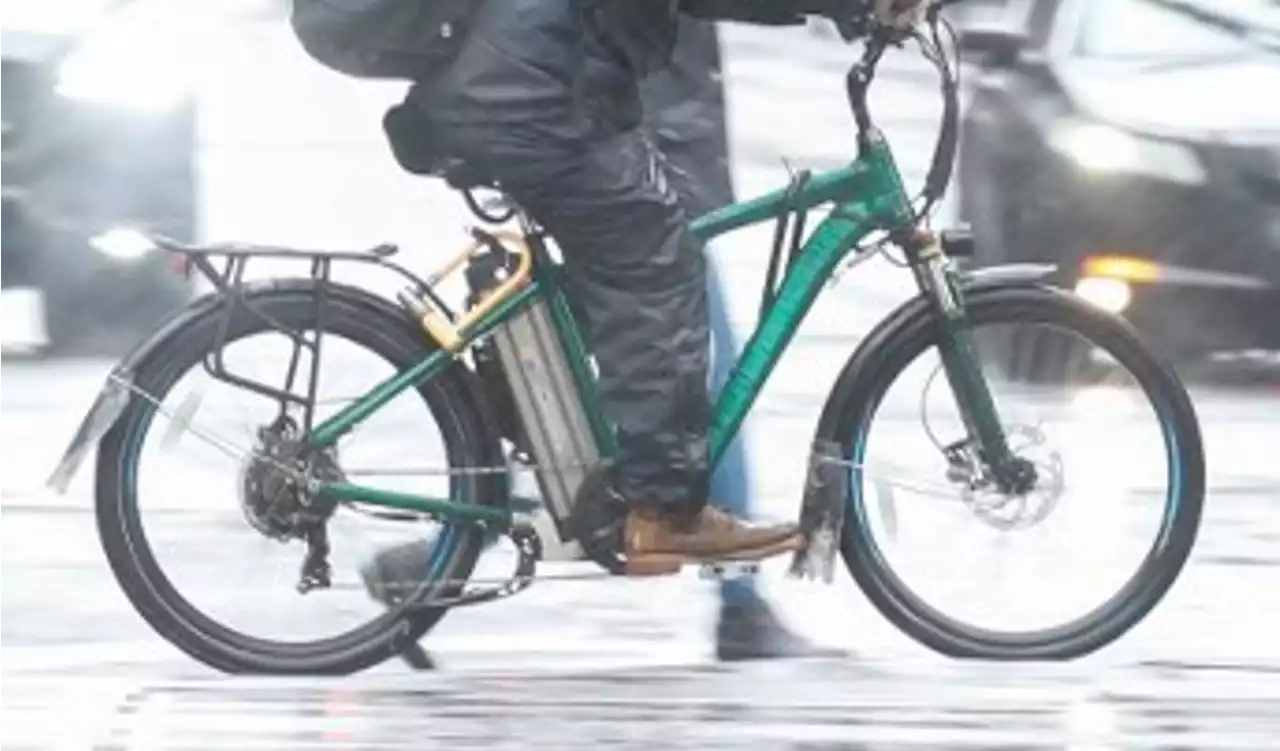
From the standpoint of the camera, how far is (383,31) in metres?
5.70

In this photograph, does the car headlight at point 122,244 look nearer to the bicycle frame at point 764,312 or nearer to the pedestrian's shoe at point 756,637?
the pedestrian's shoe at point 756,637

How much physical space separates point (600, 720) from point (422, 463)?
58 centimetres

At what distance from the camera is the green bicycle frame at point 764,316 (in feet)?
19.7

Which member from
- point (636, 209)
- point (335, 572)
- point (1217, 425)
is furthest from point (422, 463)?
point (1217, 425)

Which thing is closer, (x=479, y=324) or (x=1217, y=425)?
(x=479, y=324)

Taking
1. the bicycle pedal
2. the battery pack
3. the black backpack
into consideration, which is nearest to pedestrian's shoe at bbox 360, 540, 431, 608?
the battery pack

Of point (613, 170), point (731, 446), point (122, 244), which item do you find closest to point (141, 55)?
point (122, 244)

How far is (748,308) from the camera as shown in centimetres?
686

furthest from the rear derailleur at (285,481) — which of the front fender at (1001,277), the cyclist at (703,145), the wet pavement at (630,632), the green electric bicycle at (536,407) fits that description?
the front fender at (1001,277)

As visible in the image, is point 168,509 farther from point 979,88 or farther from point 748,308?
point 979,88

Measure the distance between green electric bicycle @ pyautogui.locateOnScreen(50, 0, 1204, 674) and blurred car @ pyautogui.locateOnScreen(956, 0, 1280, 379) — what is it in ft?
9.12

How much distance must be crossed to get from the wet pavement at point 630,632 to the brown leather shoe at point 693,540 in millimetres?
192

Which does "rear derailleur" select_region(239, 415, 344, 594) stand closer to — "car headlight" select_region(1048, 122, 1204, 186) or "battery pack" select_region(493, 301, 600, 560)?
"battery pack" select_region(493, 301, 600, 560)

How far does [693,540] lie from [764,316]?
39cm
